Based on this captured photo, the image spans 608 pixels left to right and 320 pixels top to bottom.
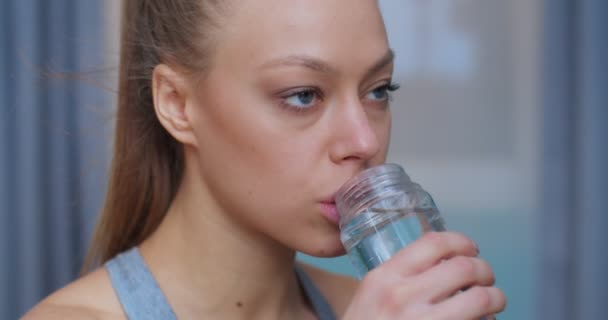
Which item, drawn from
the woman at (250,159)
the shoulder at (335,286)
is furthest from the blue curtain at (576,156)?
the woman at (250,159)

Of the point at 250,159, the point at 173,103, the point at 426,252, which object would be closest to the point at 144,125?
the point at 173,103

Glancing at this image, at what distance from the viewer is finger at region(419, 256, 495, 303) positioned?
2.04 feet

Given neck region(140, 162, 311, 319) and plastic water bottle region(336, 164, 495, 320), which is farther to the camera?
neck region(140, 162, 311, 319)

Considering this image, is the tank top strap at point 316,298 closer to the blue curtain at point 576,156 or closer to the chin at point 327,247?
the chin at point 327,247

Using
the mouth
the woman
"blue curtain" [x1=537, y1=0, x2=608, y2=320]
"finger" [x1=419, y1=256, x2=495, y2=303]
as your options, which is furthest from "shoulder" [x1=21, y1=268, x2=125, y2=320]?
"blue curtain" [x1=537, y1=0, x2=608, y2=320]

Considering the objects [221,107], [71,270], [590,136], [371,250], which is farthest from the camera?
[590,136]

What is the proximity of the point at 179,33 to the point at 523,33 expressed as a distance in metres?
0.98

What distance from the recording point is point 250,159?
0.79 m

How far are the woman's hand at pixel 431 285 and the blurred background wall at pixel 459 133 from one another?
55 cm

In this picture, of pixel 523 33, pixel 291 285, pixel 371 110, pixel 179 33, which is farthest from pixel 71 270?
pixel 523 33

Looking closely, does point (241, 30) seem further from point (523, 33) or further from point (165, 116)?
point (523, 33)

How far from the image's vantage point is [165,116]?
871 millimetres

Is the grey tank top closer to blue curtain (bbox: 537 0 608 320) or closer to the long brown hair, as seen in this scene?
the long brown hair

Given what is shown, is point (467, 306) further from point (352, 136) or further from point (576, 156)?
point (576, 156)
